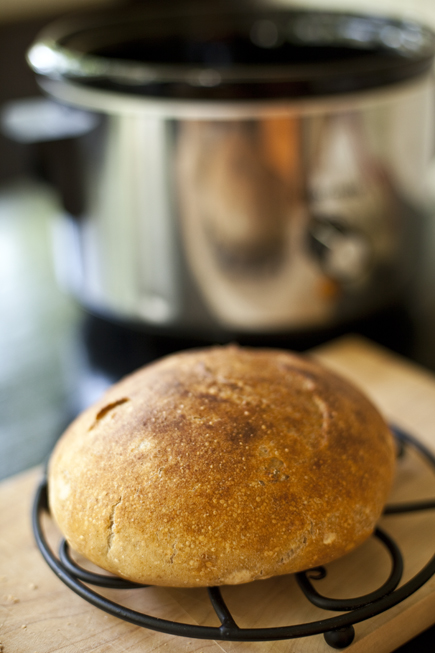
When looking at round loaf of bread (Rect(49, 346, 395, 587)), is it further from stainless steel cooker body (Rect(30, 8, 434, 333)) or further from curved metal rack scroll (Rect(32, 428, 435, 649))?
stainless steel cooker body (Rect(30, 8, 434, 333))

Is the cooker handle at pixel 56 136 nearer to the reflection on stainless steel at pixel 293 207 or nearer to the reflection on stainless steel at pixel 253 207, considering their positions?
the reflection on stainless steel at pixel 253 207

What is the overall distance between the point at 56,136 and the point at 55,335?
0.32m

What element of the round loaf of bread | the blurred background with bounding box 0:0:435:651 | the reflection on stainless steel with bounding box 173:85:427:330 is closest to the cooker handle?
the blurred background with bounding box 0:0:435:651

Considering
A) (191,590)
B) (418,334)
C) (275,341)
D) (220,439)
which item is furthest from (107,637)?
(418,334)

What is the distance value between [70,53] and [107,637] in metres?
0.73

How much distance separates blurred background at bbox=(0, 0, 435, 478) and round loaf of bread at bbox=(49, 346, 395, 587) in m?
0.24

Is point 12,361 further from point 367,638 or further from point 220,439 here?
point 367,638

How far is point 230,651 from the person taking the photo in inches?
19.4

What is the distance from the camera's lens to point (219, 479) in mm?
504

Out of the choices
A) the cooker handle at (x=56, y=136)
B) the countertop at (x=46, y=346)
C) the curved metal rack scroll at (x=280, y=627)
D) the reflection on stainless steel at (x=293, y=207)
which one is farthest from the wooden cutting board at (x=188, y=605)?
the cooker handle at (x=56, y=136)

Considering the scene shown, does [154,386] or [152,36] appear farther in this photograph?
[152,36]

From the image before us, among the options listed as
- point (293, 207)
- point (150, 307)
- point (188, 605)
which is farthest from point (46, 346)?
point (188, 605)

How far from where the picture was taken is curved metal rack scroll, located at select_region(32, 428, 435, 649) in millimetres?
468

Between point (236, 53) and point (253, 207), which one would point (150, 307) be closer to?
point (253, 207)
